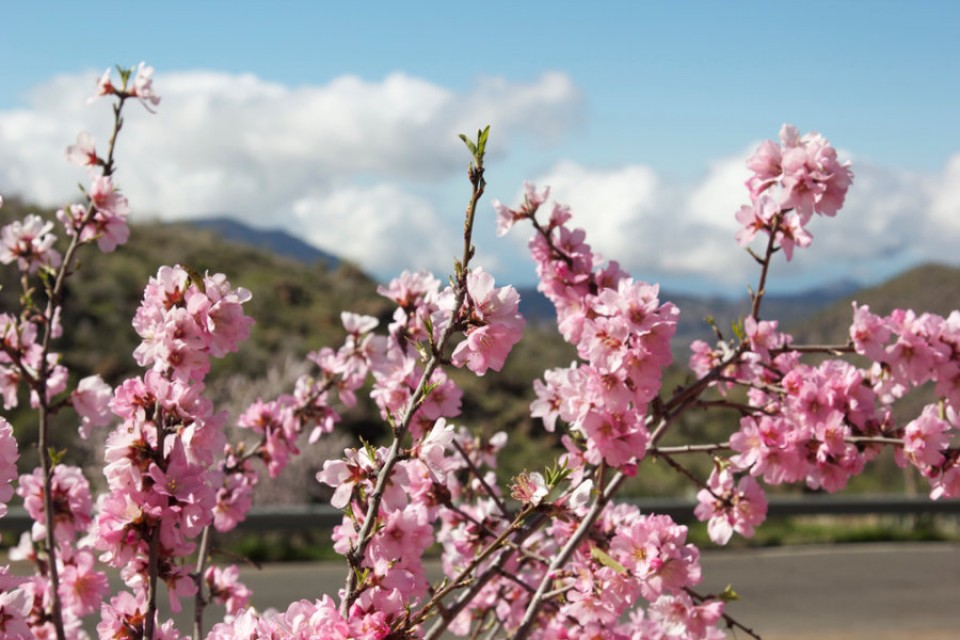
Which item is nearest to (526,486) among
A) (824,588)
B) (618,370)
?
(618,370)

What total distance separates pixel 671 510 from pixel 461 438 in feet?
27.5

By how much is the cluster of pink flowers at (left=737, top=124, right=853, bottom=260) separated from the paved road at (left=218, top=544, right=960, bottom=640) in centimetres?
588

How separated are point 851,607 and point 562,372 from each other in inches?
331

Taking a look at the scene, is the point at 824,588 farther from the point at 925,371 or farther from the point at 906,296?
the point at 906,296

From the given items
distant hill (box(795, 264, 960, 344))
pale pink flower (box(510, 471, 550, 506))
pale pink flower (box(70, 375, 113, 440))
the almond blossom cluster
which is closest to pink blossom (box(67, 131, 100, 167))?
pale pink flower (box(70, 375, 113, 440))

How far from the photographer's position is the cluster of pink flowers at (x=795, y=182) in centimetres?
245

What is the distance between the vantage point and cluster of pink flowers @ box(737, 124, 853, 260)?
245 cm

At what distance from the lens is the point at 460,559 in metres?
3.07

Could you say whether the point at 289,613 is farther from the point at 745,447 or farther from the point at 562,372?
the point at 745,447

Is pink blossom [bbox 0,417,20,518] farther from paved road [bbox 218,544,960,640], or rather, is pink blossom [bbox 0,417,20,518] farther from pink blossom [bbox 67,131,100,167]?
paved road [bbox 218,544,960,640]

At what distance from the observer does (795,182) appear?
248cm

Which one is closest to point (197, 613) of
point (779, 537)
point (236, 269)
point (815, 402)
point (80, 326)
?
point (815, 402)

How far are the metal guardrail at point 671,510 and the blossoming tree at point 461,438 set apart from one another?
21.0 ft

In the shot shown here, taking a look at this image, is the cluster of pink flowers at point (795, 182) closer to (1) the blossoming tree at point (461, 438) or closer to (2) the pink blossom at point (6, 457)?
(1) the blossoming tree at point (461, 438)
